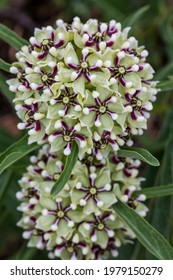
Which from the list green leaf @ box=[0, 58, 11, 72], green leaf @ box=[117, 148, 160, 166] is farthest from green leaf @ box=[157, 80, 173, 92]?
green leaf @ box=[0, 58, 11, 72]

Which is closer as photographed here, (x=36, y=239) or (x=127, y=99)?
(x=127, y=99)

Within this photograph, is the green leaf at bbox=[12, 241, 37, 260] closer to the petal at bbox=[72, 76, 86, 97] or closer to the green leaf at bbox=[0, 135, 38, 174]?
the green leaf at bbox=[0, 135, 38, 174]

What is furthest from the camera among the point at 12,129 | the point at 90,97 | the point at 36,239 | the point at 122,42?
the point at 12,129

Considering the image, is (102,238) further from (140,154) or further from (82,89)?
(82,89)

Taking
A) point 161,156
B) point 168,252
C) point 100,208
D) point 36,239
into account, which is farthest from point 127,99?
point 161,156

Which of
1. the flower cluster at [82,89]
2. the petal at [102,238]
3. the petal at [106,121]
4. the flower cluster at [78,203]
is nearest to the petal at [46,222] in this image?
the flower cluster at [78,203]

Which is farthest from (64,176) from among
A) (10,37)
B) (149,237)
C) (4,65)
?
(10,37)

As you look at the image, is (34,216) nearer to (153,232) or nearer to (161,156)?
(153,232)
